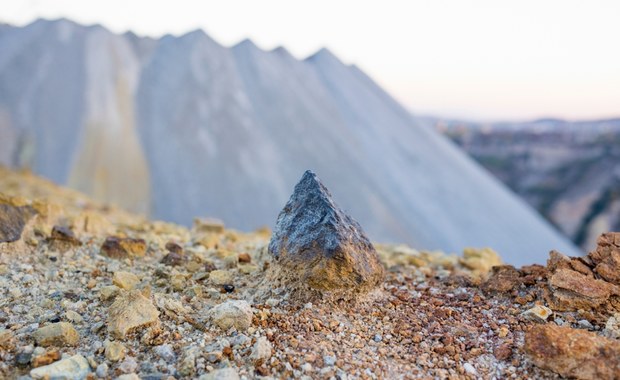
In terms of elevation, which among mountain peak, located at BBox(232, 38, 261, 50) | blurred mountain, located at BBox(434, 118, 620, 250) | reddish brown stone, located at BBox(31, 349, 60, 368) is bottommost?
reddish brown stone, located at BBox(31, 349, 60, 368)

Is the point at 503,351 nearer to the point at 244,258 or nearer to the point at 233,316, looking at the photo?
the point at 233,316

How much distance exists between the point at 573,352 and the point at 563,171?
1559 inches

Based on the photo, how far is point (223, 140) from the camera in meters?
14.7

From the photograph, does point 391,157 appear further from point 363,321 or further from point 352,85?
point 363,321

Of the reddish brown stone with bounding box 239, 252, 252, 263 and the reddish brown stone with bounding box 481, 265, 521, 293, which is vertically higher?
the reddish brown stone with bounding box 239, 252, 252, 263

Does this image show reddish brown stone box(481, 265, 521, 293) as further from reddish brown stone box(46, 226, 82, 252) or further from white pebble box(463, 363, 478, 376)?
reddish brown stone box(46, 226, 82, 252)

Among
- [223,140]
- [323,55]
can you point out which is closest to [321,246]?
[223,140]

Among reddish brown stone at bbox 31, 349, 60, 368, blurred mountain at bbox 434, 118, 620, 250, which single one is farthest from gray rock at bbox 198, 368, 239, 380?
blurred mountain at bbox 434, 118, 620, 250

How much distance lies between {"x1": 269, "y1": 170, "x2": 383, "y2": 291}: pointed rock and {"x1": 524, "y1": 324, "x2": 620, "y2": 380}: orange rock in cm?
91

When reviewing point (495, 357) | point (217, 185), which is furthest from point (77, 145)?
point (495, 357)

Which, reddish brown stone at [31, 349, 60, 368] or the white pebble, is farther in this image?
the white pebble

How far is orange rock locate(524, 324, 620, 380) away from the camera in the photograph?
6.85 feet

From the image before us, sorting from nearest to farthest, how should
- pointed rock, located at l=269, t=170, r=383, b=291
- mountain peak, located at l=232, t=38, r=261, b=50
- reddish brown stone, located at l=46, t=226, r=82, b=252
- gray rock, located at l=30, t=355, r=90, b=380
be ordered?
gray rock, located at l=30, t=355, r=90, b=380 → pointed rock, located at l=269, t=170, r=383, b=291 → reddish brown stone, located at l=46, t=226, r=82, b=252 → mountain peak, located at l=232, t=38, r=261, b=50

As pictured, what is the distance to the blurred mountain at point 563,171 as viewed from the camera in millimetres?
31391
